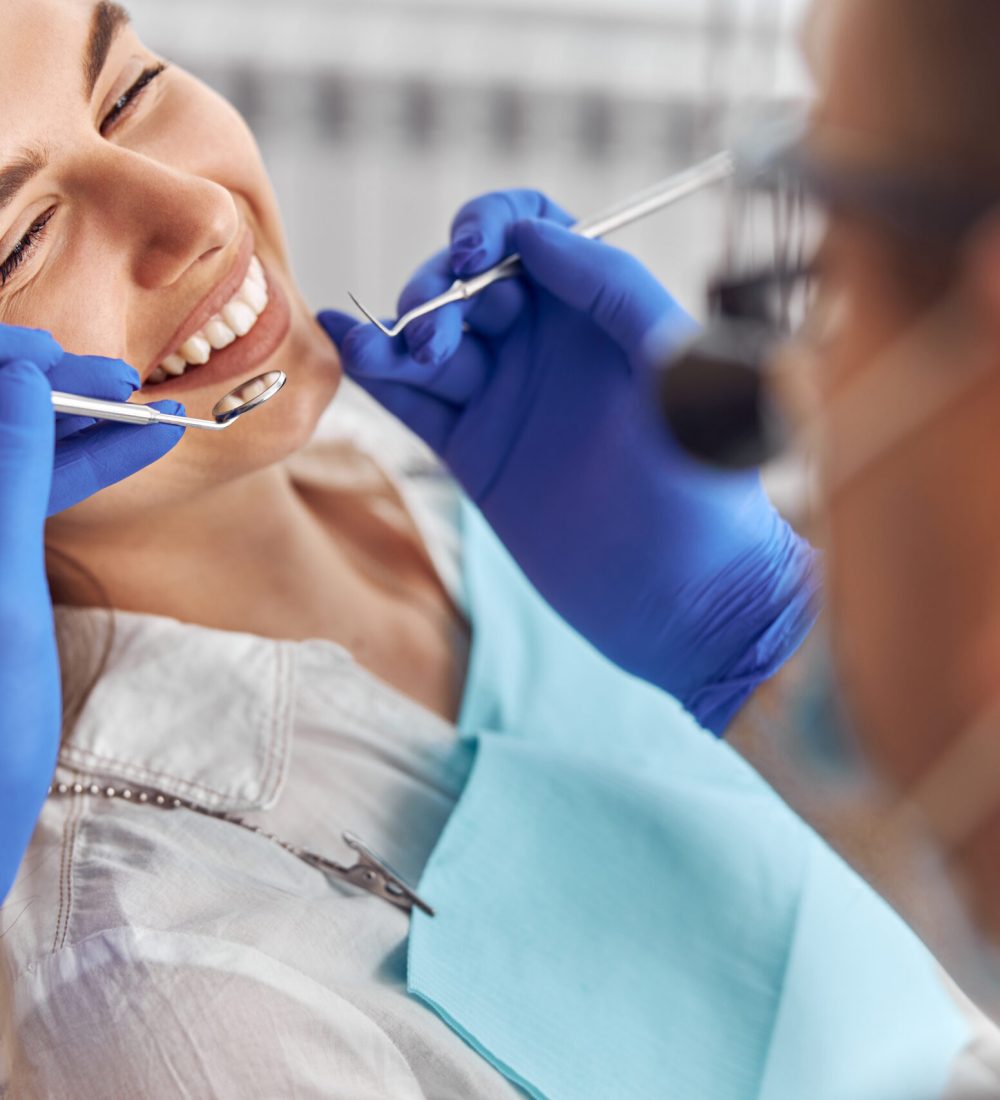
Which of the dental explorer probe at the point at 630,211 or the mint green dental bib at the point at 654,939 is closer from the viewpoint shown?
the mint green dental bib at the point at 654,939

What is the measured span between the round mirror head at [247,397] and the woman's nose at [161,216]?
0.11 m

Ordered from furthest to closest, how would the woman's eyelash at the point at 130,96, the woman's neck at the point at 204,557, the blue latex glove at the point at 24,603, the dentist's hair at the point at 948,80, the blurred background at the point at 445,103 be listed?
the blurred background at the point at 445,103 → the woman's neck at the point at 204,557 → the woman's eyelash at the point at 130,96 → the blue latex glove at the point at 24,603 → the dentist's hair at the point at 948,80

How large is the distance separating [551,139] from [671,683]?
63.8 inches

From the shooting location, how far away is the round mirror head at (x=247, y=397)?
1.01 metres

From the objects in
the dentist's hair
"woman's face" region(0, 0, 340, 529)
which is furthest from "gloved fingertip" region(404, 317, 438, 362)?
the dentist's hair

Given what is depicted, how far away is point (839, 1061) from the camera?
106 cm

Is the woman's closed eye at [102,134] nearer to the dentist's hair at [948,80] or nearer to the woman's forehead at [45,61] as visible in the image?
the woman's forehead at [45,61]

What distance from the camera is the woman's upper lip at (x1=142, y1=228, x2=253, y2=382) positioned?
1071mm

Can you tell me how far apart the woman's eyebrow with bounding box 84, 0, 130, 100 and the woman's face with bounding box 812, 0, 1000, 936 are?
681 millimetres

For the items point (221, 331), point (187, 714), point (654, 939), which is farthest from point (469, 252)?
point (654, 939)

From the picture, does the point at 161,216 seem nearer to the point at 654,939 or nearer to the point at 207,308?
the point at 207,308

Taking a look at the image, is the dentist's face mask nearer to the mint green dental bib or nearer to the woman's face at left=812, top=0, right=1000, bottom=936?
the woman's face at left=812, top=0, right=1000, bottom=936

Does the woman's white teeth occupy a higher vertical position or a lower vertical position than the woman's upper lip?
lower

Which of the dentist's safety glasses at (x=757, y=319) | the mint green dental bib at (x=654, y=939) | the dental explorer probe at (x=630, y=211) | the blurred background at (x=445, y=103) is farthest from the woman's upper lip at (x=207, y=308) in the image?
the blurred background at (x=445, y=103)
